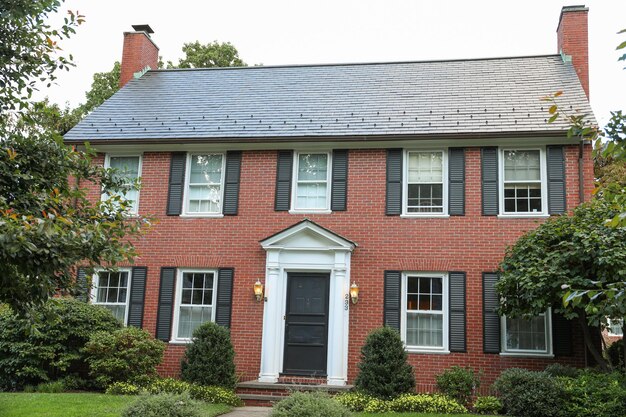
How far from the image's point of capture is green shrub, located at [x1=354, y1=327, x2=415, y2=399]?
1138 centimetres

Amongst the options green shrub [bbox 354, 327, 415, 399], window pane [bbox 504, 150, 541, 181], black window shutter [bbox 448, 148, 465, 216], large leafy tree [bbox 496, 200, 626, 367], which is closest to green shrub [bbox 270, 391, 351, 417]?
green shrub [bbox 354, 327, 415, 399]

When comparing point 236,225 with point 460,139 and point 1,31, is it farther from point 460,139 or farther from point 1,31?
point 1,31

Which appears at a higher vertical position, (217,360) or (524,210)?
(524,210)

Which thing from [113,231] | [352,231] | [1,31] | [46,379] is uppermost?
[1,31]

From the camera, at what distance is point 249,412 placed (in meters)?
11.3

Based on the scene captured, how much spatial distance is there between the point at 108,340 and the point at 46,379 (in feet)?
4.82

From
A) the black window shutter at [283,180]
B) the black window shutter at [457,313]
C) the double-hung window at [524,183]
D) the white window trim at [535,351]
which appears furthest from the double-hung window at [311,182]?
the white window trim at [535,351]

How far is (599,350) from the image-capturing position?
1218 cm

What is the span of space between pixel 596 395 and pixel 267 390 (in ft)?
19.2

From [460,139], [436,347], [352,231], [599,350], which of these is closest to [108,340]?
[352,231]

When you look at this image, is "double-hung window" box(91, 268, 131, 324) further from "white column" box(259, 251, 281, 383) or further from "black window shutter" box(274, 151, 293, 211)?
"black window shutter" box(274, 151, 293, 211)

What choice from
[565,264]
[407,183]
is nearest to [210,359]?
[407,183]

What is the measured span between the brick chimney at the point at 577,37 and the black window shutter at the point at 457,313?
6161 millimetres

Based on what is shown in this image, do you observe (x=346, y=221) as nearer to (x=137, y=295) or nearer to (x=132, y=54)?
(x=137, y=295)
